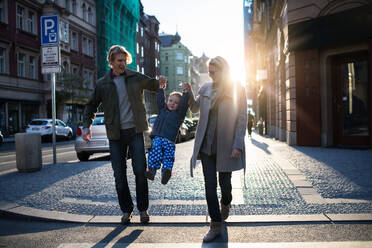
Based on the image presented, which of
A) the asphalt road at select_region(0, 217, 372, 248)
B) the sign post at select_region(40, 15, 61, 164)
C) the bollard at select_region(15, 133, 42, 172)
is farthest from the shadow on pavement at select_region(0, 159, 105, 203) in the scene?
the sign post at select_region(40, 15, 61, 164)

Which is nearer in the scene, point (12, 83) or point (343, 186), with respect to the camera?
point (343, 186)

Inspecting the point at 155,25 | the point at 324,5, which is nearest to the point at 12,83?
the point at 324,5

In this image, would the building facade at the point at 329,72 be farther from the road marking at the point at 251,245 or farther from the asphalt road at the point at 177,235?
the road marking at the point at 251,245

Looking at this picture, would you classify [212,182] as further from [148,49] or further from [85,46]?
[148,49]

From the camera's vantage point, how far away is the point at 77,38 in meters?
38.8

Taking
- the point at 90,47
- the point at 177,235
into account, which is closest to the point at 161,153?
the point at 177,235

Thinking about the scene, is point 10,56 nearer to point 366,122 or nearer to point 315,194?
point 366,122

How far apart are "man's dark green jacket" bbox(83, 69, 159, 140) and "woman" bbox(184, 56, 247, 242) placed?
800 mm

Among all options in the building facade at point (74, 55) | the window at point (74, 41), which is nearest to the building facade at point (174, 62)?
the building facade at point (74, 55)

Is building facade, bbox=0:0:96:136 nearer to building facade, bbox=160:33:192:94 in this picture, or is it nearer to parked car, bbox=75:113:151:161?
parked car, bbox=75:113:151:161

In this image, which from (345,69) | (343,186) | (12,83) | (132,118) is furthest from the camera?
(12,83)

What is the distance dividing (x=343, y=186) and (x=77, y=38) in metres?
36.6

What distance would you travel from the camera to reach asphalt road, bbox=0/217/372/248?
374cm

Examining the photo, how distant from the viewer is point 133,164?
4.49 metres
